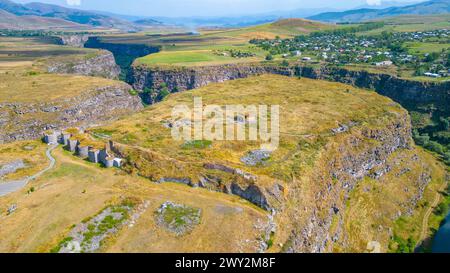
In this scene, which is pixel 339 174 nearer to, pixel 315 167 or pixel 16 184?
pixel 315 167

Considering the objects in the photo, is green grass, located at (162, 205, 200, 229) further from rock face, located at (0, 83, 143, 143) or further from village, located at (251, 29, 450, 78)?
village, located at (251, 29, 450, 78)

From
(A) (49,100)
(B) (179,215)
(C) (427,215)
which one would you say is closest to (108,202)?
(B) (179,215)

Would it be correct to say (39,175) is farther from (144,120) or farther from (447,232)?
(447,232)

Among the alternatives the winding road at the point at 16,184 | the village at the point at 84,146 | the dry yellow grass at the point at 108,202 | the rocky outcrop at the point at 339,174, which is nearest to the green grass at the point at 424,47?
the rocky outcrop at the point at 339,174

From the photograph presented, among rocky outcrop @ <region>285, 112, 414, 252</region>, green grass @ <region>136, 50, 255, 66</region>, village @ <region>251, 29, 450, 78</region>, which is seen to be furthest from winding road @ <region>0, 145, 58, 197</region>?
village @ <region>251, 29, 450, 78</region>
